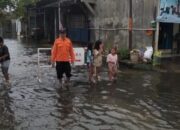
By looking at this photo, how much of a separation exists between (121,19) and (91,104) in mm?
12678

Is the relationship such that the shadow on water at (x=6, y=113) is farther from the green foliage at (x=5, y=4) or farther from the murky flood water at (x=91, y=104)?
the green foliage at (x=5, y=4)

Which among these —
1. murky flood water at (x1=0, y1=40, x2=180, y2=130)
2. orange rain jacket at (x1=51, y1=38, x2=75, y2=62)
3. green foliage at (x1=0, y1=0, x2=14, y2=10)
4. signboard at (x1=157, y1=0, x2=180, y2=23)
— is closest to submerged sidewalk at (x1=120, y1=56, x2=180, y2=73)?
murky flood water at (x1=0, y1=40, x2=180, y2=130)

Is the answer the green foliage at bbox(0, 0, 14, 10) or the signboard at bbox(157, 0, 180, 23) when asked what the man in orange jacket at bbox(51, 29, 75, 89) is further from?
the signboard at bbox(157, 0, 180, 23)

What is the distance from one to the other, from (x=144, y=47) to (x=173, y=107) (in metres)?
10.2

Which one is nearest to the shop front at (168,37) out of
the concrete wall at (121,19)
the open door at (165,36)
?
the open door at (165,36)

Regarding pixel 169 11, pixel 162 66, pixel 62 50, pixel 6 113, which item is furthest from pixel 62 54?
pixel 169 11

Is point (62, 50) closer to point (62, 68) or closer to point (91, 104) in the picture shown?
point (62, 68)

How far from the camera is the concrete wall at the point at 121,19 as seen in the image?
2073cm

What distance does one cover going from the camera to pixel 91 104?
10977 millimetres

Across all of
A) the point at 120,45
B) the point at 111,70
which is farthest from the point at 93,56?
the point at 120,45

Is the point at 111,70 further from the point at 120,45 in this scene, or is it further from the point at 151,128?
the point at 120,45

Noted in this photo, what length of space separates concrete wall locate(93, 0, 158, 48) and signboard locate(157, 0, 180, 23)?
0.87 m

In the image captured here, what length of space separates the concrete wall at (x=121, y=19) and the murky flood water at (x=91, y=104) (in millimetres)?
5469

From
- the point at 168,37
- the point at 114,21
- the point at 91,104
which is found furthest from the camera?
the point at 114,21
